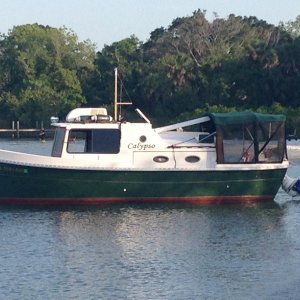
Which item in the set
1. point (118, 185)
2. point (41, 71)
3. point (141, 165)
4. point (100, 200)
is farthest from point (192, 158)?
point (41, 71)

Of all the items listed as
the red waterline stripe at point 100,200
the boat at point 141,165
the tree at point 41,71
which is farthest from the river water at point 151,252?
the tree at point 41,71

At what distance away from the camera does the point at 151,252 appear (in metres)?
28.2

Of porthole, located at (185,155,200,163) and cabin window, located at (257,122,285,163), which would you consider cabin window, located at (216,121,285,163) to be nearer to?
cabin window, located at (257,122,285,163)

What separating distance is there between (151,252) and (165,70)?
2697 inches

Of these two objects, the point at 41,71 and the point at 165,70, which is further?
the point at 41,71

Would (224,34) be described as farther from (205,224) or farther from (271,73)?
(205,224)

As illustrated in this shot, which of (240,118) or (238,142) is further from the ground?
(240,118)

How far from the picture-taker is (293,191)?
39.4 m

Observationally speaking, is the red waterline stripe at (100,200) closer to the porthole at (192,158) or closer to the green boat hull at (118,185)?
the green boat hull at (118,185)

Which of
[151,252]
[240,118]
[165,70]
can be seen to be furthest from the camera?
[165,70]

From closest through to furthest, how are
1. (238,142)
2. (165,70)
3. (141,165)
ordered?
→ 1. (141,165)
2. (238,142)
3. (165,70)

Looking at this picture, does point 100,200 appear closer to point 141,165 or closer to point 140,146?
point 141,165

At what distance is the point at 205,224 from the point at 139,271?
7768 millimetres

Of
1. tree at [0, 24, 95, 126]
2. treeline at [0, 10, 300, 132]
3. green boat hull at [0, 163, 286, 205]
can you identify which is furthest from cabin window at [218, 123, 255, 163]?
tree at [0, 24, 95, 126]
